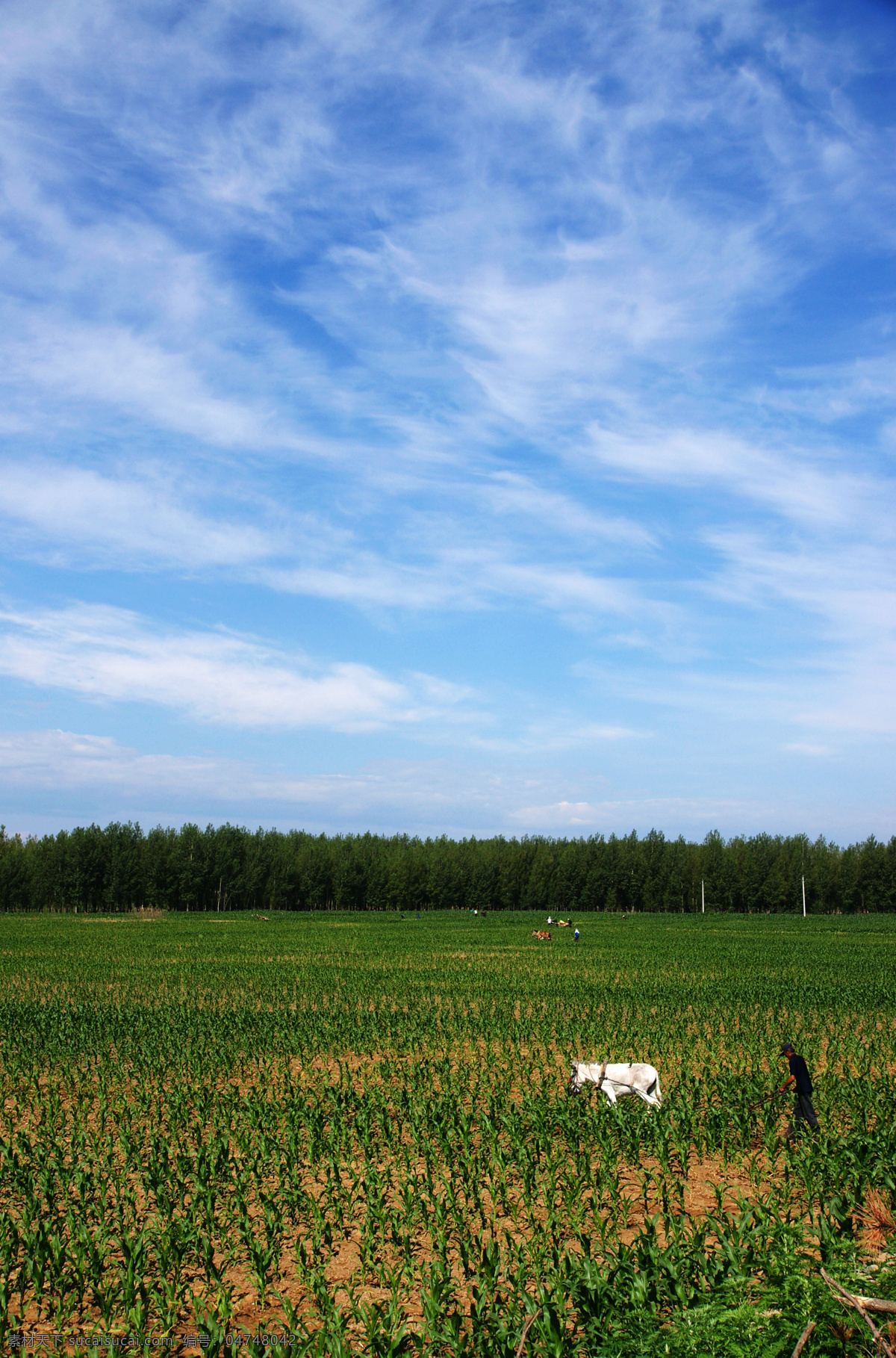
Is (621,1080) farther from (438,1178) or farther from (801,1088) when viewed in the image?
(438,1178)

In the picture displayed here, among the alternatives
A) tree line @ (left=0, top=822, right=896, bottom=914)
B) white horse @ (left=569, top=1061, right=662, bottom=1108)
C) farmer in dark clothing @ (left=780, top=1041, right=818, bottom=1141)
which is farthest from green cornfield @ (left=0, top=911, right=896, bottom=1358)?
tree line @ (left=0, top=822, right=896, bottom=914)

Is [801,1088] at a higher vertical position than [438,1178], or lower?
higher

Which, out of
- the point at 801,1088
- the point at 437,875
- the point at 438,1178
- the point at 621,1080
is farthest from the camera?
the point at 437,875

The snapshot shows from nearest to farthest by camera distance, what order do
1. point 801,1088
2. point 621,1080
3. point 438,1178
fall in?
point 438,1178, point 801,1088, point 621,1080

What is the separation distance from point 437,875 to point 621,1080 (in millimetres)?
108253

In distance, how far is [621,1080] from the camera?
40.0ft

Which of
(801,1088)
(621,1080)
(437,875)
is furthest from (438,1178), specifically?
(437,875)

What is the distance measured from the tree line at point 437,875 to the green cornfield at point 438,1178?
280 feet

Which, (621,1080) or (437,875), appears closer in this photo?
(621,1080)

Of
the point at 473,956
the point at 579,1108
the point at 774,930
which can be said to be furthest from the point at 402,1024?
the point at 774,930

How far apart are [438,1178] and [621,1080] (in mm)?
3625

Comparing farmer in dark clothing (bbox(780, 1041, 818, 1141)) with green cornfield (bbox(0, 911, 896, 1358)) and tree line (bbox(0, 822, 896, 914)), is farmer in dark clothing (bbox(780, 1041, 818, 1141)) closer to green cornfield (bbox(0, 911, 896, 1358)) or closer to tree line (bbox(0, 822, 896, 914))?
green cornfield (bbox(0, 911, 896, 1358))

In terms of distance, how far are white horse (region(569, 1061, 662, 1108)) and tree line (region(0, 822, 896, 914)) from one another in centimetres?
9108

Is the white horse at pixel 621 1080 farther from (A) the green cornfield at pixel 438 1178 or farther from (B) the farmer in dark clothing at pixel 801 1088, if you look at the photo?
(B) the farmer in dark clothing at pixel 801 1088
